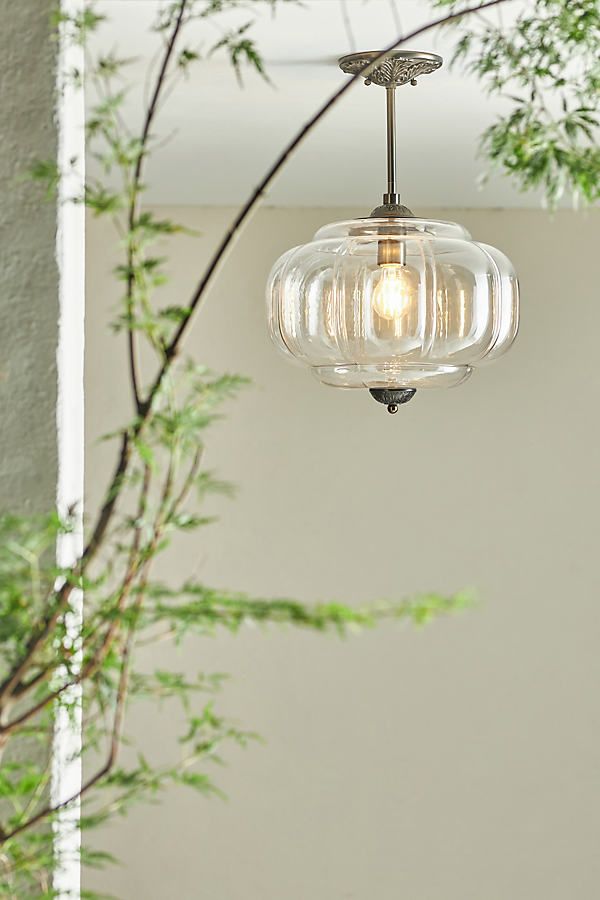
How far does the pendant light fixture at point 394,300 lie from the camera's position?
5.57 feet

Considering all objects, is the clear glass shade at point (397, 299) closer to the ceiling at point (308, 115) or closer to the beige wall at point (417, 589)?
the ceiling at point (308, 115)

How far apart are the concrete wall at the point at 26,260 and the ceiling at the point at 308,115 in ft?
1.79

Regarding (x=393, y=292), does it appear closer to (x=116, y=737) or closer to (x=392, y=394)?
(x=392, y=394)

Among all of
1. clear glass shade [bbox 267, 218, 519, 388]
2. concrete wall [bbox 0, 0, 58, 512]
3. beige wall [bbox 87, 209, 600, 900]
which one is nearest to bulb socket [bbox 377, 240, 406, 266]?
clear glass shade [bbox 267, 218, 519, 388]

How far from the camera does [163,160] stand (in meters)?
2.81

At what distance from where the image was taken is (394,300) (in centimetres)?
170

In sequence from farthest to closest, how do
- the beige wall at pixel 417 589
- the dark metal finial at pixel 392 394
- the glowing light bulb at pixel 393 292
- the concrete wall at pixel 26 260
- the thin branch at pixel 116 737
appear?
the beige wall at pixel 417 589, the dark metal finial at pixel 392 394, the glowing light bulb at pixel 393 292, the concrete wall at pixel 26 260, the thin branch at pixel 116 737

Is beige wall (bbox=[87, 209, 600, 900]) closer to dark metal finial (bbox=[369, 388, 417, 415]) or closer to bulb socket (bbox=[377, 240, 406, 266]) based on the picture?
dark metal finial (bbox=[369, 388, 417, 415])

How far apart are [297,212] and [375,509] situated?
0.88m

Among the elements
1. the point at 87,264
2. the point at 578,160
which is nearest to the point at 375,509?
the point at 87,264

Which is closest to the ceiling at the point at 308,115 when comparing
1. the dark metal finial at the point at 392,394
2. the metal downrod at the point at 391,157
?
the metal downrod at the point at 391,157

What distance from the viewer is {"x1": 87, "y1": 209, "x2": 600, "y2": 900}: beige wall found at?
11.1 feet

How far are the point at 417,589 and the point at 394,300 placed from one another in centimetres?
183

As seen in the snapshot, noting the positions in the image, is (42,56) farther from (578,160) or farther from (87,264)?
(87,264)
